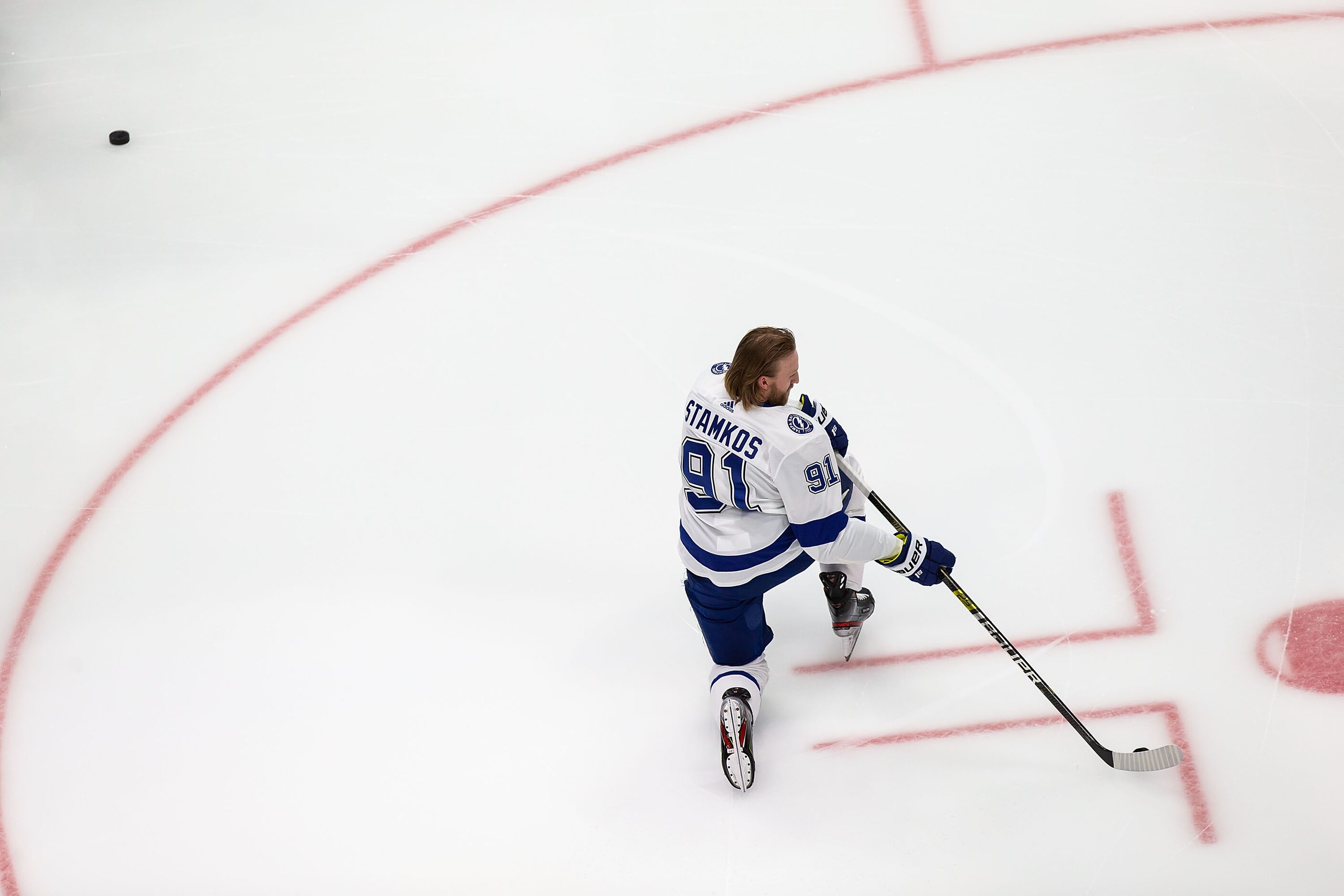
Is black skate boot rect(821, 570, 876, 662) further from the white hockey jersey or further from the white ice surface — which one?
the white hockey jersey

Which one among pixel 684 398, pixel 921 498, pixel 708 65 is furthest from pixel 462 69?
pixel 921 498

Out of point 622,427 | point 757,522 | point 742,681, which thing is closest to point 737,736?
point 742,681

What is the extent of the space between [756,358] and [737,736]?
1.04 m

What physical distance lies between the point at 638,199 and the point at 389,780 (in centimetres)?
243

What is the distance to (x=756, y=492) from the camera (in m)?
3.40

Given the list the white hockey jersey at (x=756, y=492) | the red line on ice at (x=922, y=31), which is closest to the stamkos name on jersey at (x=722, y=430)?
the white hockey jersey at (x=756, y=492)

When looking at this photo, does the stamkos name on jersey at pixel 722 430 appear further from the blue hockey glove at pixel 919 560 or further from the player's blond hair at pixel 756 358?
the blue hockey glove at pixel 919 560

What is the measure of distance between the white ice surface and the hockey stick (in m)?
0.09

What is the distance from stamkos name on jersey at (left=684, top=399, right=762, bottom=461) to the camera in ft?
10.9

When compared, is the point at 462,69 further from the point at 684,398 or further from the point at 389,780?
the point at 389,780

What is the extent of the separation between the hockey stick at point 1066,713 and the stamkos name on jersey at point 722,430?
0.45 m

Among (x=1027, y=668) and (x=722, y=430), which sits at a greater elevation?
(x=722, y=430)

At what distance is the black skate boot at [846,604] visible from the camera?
12.7 feet

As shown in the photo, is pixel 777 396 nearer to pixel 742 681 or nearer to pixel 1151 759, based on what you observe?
pixel 742 681
